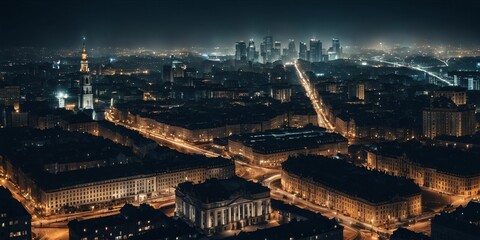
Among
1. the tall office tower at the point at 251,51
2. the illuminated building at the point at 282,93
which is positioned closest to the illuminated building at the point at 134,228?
the illuminated building at the point at 282,93

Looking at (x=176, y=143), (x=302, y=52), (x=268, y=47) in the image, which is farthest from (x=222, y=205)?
(x=268, y=47)

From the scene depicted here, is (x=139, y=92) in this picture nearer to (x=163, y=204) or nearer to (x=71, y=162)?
(x=71, y=162)

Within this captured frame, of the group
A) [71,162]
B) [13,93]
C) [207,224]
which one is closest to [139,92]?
[13,93]

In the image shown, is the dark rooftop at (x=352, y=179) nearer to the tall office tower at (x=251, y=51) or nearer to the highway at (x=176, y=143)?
the highway at (x=176, y=143)

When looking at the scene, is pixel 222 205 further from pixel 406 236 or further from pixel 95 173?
pixel 95 173

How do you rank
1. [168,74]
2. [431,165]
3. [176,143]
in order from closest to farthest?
[431,165] < [176,143] < [168,74]

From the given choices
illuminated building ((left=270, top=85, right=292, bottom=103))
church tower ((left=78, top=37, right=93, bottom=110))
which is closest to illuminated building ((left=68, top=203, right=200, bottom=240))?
church tower ((left=78, top=37, right=93, bottom=110))

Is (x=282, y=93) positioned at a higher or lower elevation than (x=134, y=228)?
higher
